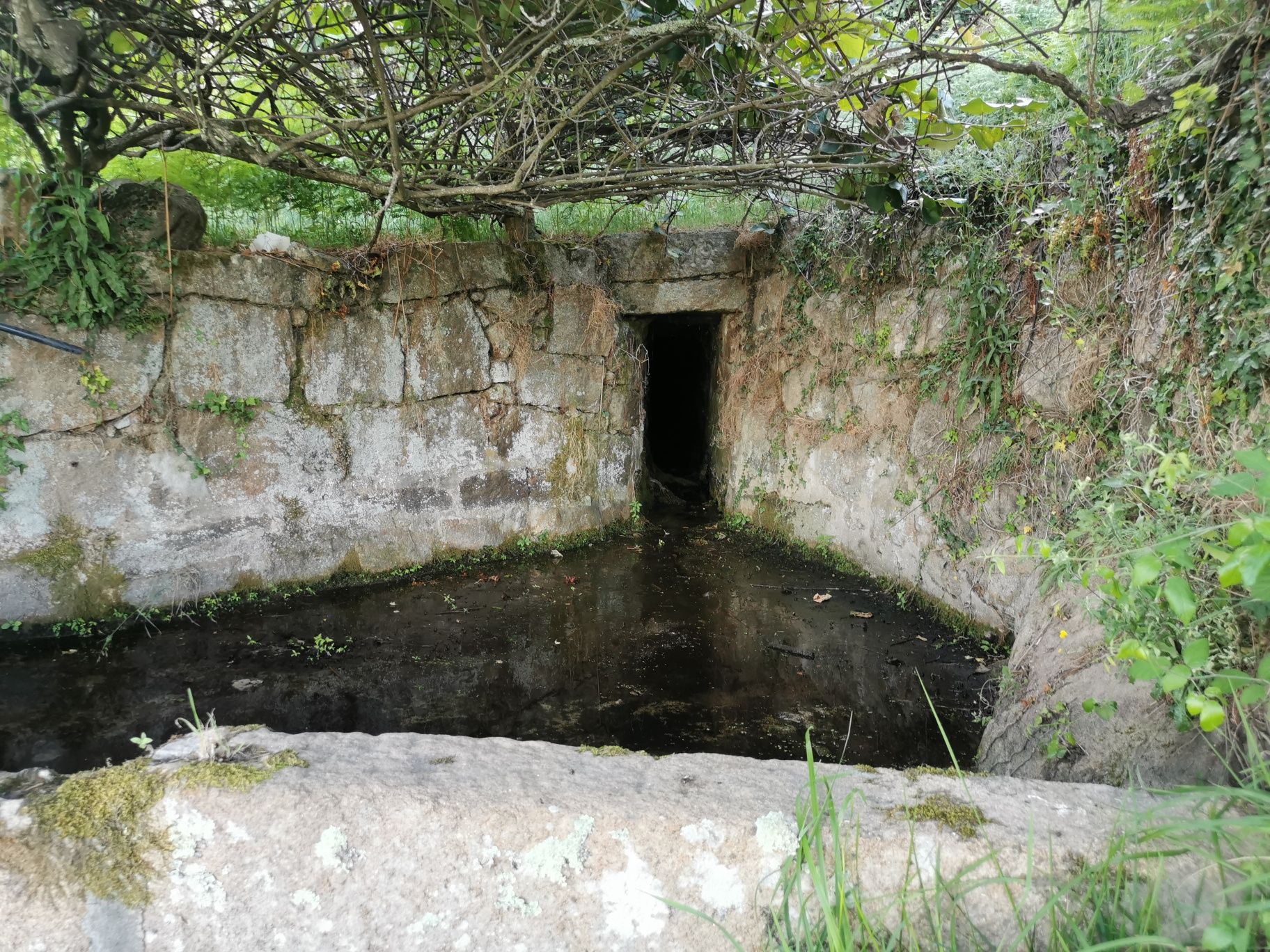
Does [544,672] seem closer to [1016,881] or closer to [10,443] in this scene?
[1016,881]

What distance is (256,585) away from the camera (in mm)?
4023

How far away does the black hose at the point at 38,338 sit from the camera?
3176 mm

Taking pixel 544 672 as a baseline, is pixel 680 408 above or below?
above

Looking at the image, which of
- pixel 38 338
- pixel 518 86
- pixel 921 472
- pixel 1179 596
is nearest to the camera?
pixel 1179 596

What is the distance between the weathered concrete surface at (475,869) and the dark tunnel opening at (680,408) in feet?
15.8

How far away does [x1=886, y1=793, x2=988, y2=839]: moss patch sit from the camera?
1.28 metres

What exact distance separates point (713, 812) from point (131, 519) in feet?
12.0

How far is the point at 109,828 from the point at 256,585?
121 inches

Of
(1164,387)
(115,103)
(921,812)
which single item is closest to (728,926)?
(921,812)

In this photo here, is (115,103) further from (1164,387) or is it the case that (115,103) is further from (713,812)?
(1164,387)

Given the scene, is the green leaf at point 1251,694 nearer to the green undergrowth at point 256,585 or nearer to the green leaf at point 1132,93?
the green leaf at point 1132,93

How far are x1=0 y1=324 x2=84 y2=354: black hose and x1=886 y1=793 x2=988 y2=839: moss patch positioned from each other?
3.93 m

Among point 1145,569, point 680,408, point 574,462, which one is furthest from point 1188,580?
point 680,408

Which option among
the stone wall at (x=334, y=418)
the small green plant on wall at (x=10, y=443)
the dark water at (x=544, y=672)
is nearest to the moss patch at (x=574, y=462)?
the stone wall at (x=334, y=418)
